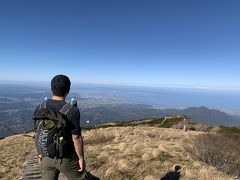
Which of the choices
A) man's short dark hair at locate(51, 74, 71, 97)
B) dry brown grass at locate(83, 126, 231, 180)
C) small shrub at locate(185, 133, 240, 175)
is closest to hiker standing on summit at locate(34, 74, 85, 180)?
man's short dark hair at locate(51, 74, 71, 97)

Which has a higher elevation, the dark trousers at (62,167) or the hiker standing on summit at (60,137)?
the hiker standing on summit at (60,137)

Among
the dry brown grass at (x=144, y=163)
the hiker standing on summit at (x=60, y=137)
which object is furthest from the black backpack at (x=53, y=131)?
the dry brown grass at (x=144, y=163)

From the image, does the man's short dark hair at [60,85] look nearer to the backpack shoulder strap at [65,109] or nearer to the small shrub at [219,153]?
the backpack shoulder strap at [65,109]

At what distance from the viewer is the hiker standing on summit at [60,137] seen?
611 centimetres

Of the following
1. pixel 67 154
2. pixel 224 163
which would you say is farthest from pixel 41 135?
pixel 224 163

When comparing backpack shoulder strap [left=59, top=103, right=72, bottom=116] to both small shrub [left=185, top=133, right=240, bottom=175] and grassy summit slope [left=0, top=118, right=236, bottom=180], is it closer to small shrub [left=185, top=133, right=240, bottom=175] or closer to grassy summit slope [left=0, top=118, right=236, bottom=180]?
grassy summit slope [left=0, top=118, right=236, bottom=180]

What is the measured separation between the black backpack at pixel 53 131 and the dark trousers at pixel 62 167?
15 centimetres

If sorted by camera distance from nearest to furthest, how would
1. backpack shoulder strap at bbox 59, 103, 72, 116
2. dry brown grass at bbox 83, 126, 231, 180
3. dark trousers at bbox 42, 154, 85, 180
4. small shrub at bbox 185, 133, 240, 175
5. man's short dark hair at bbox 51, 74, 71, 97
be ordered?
1. backpack shoulder strap at bbox 59, 103, 72, 116
2. man's short dark hair at bbox 51, 74, 71, 97
3. dark trousers at bbox 42, 154, 85, 180
4. dry brown grass at bbox 83, 126, 231, 180
5. small shrub at bbox 185, 133, 240, 175

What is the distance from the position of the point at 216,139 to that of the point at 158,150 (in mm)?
4321

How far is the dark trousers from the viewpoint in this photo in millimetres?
6393

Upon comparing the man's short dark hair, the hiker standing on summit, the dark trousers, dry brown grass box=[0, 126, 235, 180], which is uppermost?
the man's short dark hair

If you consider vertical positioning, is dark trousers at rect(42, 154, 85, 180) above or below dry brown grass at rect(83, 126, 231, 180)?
above

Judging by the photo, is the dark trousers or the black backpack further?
the dark trousers

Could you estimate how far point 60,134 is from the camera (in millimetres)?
6160
